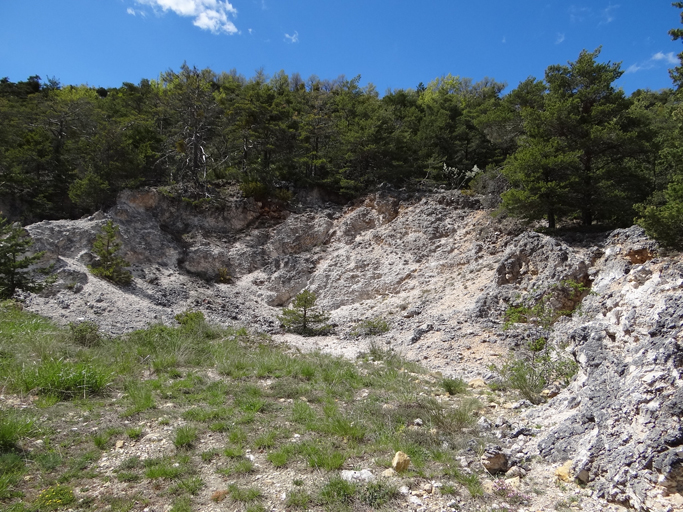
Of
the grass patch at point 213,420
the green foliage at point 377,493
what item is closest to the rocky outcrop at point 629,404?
the grass patch at point 213,420

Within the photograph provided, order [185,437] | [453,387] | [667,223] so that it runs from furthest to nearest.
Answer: [667,223] → [453,387] → [185,437]

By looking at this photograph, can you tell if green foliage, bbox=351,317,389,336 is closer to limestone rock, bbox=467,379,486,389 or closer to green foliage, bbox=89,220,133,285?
limestone rock, bbox=467,379,486,389

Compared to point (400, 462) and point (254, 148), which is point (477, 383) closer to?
point (400, 462)

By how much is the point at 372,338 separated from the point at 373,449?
8309 mm

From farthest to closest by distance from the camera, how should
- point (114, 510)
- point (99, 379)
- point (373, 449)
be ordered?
point (99, 379) → point (373, 449) → point (114, 510)

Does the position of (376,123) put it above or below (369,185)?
above

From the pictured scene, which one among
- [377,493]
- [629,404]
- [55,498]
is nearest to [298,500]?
[377,493]

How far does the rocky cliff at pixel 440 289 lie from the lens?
13.6 ft

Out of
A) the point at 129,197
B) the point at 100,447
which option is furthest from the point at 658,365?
the point at 129,197

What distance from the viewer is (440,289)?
15.0 metres

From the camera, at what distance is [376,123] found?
21328 millimetres

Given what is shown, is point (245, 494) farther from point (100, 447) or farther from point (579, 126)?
point (579, 126)

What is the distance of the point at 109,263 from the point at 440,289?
1370 cm

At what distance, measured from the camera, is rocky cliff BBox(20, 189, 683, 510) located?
4.16m
